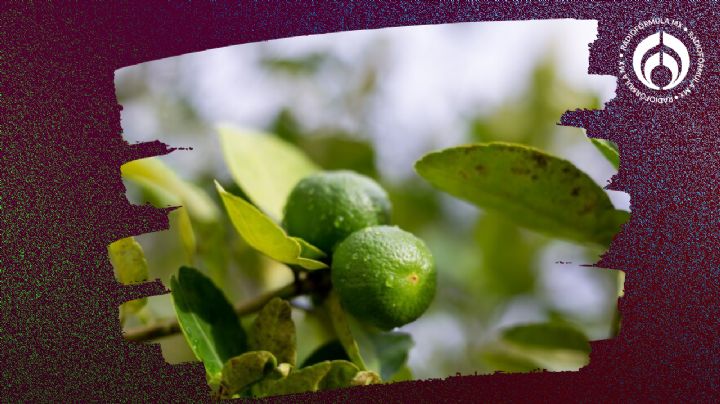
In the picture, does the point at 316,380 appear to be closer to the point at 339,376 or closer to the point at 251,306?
the point at 339,376

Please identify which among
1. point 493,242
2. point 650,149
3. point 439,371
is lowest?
point 439,371

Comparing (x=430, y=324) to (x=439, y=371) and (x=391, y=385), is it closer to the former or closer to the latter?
(x=439, y=371)

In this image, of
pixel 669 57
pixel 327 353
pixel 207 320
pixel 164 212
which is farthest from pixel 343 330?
pixel 669 57

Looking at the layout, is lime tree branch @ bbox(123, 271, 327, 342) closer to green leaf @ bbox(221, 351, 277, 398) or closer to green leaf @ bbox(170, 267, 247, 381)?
green leaf @ bbox(170, 267, 247, 381)

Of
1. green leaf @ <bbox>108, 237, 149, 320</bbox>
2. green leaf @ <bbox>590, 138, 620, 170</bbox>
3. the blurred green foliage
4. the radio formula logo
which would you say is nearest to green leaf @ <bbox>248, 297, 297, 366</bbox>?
green leaf @ <bbox>108, 237, 149, 320</bbox>

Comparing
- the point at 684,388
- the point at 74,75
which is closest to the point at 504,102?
the point at 684,388

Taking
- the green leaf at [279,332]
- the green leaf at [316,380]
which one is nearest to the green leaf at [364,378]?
the green leaf at [316,380]

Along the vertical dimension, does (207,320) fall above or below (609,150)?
below
